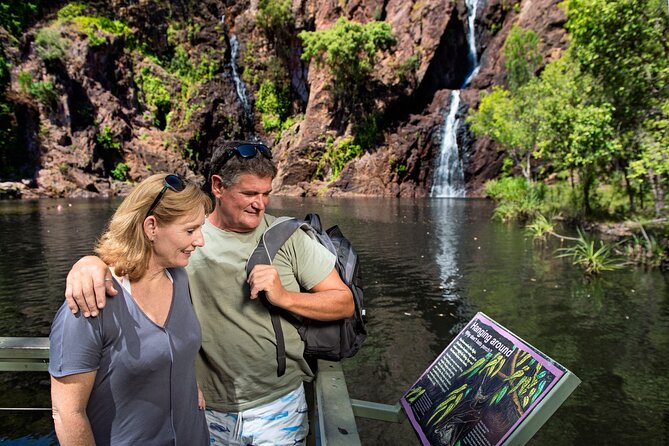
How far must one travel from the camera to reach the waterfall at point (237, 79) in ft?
166

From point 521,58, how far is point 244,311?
3218cm

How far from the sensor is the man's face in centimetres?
219

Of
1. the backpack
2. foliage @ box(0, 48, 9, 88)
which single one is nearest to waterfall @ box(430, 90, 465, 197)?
the backpack

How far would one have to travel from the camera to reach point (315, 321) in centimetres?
225

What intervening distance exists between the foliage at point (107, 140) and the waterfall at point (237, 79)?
48.3 feet

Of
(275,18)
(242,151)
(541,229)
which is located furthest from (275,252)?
(275,18)

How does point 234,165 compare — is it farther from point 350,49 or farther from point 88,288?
point 350,49

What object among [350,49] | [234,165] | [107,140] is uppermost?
[350,49]

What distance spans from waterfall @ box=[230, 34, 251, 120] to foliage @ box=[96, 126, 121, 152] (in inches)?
580

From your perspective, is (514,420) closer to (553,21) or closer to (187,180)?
(187,180)

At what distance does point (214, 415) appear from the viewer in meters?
2.23

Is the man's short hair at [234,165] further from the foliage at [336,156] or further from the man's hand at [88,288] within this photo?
the foliage at [336,156]

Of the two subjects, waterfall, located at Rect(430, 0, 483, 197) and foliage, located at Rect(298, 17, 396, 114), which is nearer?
waterfall, located at Rect(430, 0, 483, 197)

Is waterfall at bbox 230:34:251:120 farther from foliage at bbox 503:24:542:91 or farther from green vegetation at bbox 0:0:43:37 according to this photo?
foliage at bbox 503:24:542:91
